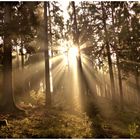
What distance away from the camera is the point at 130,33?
2311 cm

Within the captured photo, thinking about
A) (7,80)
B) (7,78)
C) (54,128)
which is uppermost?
(7,78)

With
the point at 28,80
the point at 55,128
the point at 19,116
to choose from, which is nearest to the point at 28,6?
the point at 19,116

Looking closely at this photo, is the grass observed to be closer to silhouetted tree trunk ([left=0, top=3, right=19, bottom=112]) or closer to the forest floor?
the forest floor

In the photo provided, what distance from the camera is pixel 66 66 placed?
42.0 m

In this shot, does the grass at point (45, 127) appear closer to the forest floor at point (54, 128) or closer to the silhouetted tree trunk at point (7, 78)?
the forest floor at point (54, 128)

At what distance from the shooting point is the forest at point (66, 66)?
1299 cm

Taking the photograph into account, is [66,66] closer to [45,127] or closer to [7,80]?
[7,80]

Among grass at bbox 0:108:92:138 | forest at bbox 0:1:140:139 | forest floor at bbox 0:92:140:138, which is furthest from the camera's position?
forest at bbox 0:1:140:139

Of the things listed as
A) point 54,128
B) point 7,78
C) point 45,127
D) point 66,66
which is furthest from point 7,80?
point 66,66

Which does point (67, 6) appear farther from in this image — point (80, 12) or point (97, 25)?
point (97, 25)

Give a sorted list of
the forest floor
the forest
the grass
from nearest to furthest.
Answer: the grass, the forest floor, the forest

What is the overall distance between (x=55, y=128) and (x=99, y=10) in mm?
15127

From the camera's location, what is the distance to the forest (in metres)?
13.0

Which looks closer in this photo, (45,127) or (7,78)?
(45,127)
